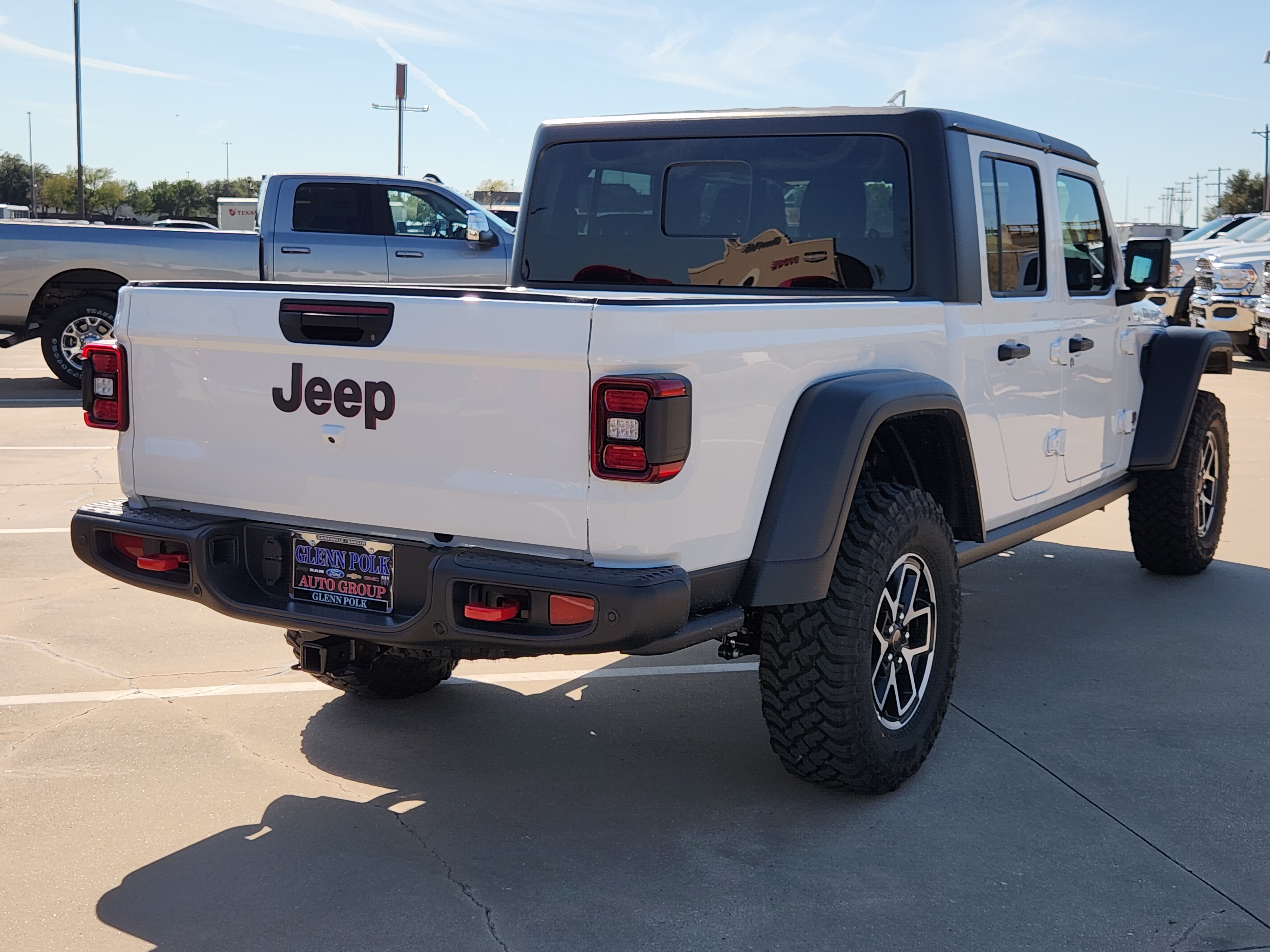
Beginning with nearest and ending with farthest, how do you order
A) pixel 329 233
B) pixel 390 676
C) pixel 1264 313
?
pixel 390 676 < pixel 329 233 < pixel 1264 313

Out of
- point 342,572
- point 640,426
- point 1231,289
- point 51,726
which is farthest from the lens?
point 1231,289

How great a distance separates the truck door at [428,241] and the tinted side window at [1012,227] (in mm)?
8886

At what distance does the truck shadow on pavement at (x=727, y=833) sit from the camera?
309 cm

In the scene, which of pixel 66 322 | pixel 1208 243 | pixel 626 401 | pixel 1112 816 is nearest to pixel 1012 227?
pixel 1112 816

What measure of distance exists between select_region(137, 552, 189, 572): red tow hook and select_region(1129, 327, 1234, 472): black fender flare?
14.0ft

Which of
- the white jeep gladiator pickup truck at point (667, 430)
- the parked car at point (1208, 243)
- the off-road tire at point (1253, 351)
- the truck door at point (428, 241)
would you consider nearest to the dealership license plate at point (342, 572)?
the white jeep gladiator pickup truck at point (667, 430)

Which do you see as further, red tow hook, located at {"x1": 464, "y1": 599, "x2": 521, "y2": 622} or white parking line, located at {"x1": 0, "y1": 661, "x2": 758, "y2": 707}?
white parking line, located at {"x1": 0, "y1": 661, "x2": 758, "y2": 707}

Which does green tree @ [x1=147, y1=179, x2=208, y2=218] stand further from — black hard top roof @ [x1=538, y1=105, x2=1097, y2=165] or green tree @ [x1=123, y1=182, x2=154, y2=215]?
black hard top roof @ [x1=538, y1=105, x2=1097, y2=165]

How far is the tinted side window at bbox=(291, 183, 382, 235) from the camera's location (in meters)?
13.2

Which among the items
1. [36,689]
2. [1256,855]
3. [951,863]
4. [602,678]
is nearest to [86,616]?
[36,689]

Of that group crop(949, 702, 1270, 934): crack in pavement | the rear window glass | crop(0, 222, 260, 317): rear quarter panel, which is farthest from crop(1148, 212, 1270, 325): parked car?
crop(949, 702, 1270, 934): crack in pavement

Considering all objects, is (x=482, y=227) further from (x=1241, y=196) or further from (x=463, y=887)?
(x=1241, y=196)

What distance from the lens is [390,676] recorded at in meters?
4.57

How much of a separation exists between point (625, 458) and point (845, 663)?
3.13ft
